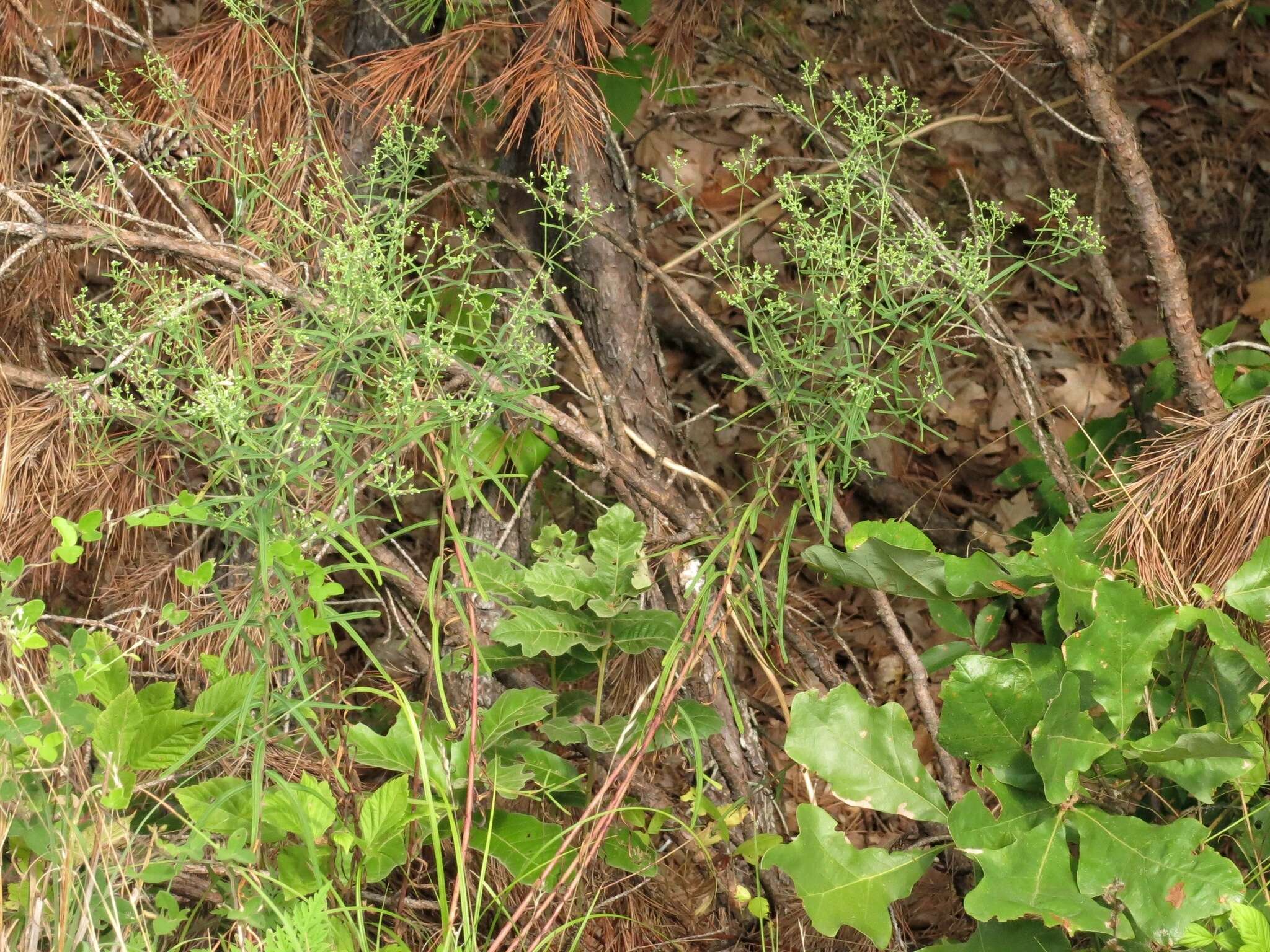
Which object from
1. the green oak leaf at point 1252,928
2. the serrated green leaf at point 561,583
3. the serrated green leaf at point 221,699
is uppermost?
the serrated green leaf at point 561,583

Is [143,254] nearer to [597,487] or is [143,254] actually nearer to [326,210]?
[326,210]

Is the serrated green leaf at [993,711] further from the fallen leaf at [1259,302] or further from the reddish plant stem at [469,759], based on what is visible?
the fallen leaf at [1259,302]

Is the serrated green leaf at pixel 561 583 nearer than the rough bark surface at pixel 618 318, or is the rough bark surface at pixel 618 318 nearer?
the serrated green leaf at pixel 561 583

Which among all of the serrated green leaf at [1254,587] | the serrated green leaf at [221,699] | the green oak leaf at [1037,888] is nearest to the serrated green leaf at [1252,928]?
the green oak leaf at [1037,888]

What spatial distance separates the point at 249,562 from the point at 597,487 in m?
0.82

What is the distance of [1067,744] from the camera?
1.36 metres

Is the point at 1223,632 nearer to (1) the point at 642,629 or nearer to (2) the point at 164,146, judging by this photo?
(1) the point at 642,629

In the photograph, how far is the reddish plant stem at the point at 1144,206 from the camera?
167 cm

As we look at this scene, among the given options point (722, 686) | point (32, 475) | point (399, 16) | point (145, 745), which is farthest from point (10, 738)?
point (399, 16)

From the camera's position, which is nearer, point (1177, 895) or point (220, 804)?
point (1177, 895)

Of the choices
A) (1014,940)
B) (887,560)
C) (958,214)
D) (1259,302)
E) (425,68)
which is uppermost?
(425,68)

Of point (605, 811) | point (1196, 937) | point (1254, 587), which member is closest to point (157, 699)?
point (605, 811)

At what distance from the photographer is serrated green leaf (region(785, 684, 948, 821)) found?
4.81ft

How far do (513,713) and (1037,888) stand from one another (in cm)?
68
